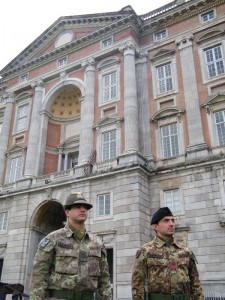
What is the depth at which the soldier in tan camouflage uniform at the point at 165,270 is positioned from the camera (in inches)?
189

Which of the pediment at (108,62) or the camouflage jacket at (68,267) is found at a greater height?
the pediment at (108,62)

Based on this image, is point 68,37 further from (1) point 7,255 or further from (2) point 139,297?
(2) point 139,297

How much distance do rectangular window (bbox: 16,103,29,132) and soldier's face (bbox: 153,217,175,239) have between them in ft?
78.9

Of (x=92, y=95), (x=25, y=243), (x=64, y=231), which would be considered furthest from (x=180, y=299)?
(x=92, y=95)

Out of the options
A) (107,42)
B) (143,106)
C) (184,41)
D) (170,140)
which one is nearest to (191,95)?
(170,140)

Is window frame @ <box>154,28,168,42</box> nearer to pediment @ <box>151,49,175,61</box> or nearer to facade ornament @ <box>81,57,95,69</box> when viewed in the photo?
pediment @ <box>151,49,175,61</box>

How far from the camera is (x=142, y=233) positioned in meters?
18.3

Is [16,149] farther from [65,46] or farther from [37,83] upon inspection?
[65,46]

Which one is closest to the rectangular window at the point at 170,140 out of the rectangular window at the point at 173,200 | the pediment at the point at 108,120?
the rectangular window at the point at 173,200

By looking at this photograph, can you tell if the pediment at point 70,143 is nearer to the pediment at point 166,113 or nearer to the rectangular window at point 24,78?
the pediment at point 166,113

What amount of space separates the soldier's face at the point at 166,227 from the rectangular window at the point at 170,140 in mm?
15634

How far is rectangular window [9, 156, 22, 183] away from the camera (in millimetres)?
26047

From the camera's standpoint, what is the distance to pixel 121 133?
73.3 ft

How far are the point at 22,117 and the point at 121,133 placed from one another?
34.9 feet
